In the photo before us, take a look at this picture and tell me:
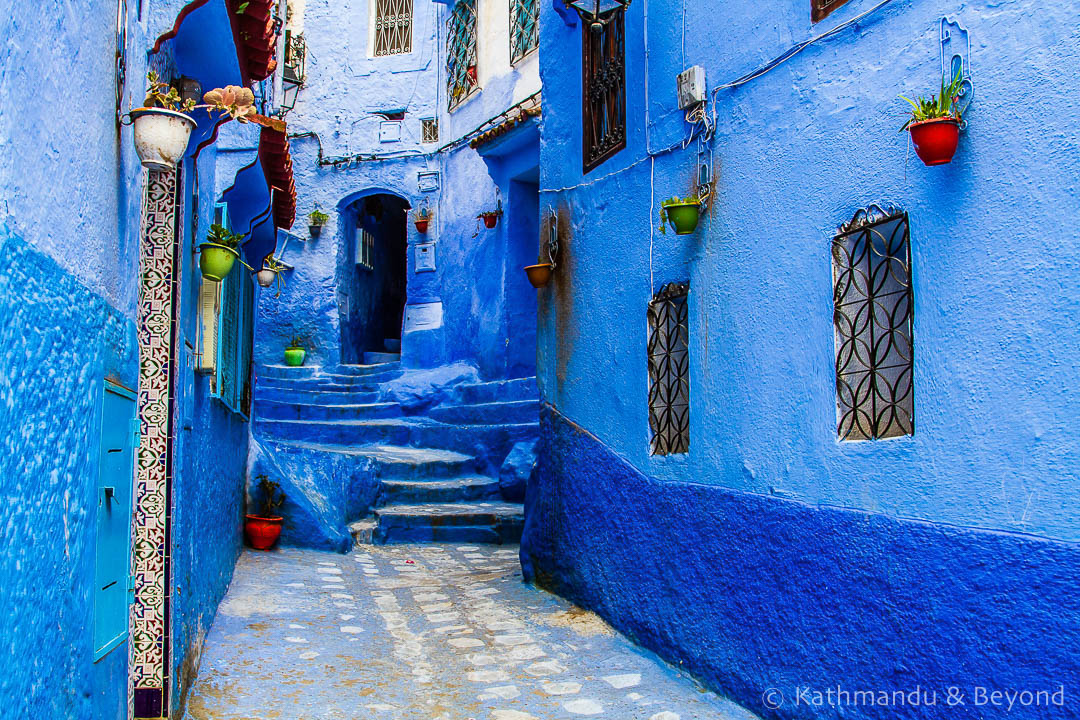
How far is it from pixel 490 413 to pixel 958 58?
10763mm

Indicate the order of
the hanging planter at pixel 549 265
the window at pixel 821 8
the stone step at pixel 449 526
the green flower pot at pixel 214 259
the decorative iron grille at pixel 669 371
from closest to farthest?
the window at pixel 821 8, the green flower pot at pixel 214 259, the decorative iron grille at pixel 669 371, the hanging planter at pixel 549 265, the stone step at pixel 449 526

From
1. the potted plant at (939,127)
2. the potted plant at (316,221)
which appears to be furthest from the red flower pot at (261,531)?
the potted plant at (316,221)

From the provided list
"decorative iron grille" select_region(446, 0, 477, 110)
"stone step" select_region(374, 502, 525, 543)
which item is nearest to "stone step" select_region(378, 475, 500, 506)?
"stone step" select_region(374, 502, 525, 543)

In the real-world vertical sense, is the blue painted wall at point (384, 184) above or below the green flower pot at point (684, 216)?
above

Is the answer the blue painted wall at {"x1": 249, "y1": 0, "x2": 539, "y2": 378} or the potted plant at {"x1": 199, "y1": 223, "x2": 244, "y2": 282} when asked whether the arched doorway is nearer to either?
the blue painted wall at {"x1": 249, "y1": 0, "x2": 539, "y2": 378}

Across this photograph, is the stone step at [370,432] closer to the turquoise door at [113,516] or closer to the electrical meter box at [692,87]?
the electrical meter box at [692,87]

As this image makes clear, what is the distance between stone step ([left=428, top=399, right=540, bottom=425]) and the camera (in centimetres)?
1368

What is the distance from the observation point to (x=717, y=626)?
5402 millimetres

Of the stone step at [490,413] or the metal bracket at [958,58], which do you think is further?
the stone step at [490,413]

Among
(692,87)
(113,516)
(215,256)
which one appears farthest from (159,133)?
(692,87)

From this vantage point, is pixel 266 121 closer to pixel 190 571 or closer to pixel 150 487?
pixel 150 487

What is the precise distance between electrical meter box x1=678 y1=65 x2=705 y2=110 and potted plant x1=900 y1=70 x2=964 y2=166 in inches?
77.7

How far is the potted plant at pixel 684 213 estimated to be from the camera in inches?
224

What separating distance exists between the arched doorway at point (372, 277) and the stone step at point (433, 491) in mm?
6973
